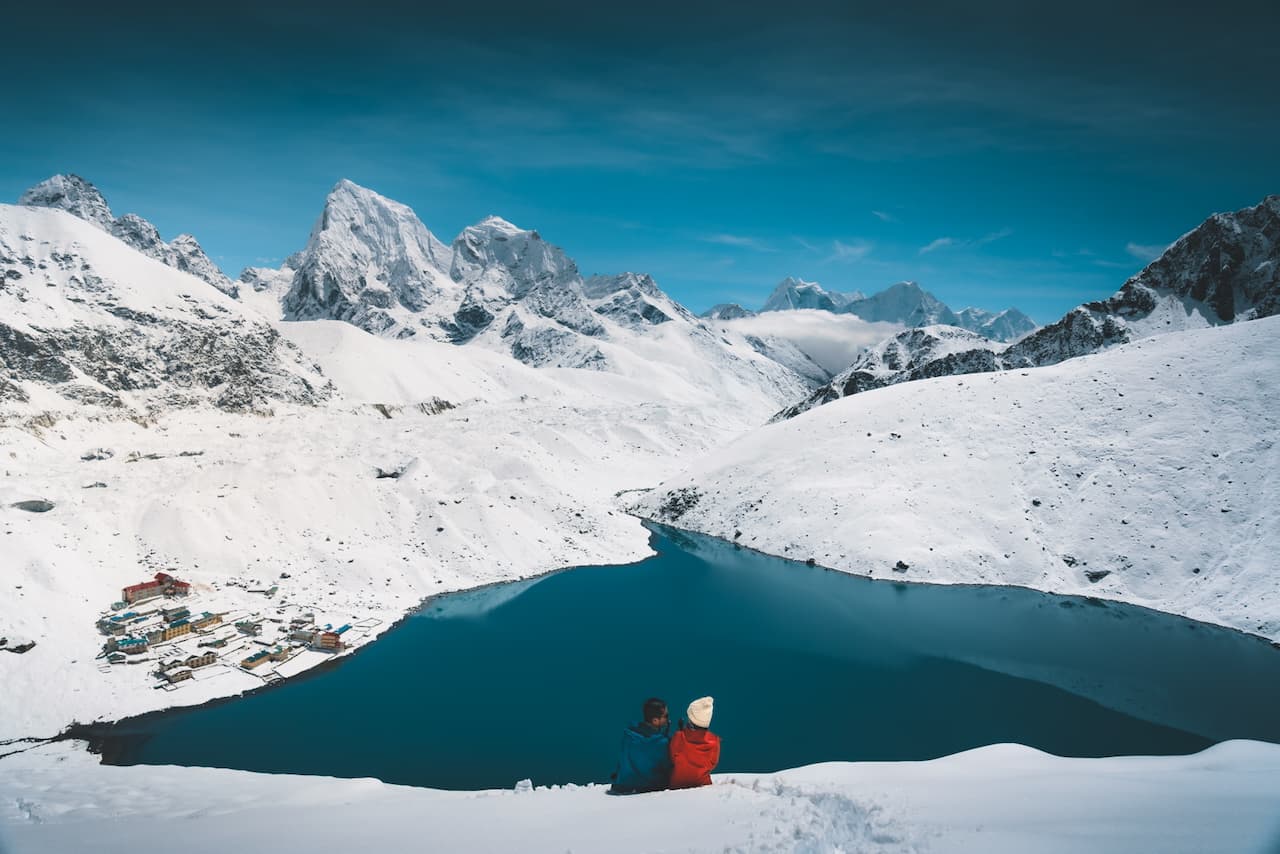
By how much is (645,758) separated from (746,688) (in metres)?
22.9

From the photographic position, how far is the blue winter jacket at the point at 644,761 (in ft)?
38.8

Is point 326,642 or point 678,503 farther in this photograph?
point 678,503

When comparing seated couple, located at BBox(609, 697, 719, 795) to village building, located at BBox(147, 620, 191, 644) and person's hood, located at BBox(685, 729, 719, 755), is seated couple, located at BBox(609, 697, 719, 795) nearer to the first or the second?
person's hood, located at BBox(685, 729, 719, 755)

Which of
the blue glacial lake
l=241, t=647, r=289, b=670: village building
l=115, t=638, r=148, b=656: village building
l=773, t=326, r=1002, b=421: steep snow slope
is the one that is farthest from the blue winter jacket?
l=773, t=326, r=1002, b=421: steep snow slope

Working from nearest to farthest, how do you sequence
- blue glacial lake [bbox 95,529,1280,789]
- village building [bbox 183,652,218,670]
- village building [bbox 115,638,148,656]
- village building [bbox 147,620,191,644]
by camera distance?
blue glacial lake [bbox 95,529,1280,789] → village building [bbox 183,652,218,670] → village building [bbox 115,638,148,656] → village building [bbox 147,620,191,644]

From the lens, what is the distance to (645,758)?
11945 millimetres

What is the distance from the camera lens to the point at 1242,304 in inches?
3775

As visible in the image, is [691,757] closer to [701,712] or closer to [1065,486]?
[701,712]

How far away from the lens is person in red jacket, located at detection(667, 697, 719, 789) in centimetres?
1119

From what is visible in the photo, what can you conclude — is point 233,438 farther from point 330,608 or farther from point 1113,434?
point 1113,434

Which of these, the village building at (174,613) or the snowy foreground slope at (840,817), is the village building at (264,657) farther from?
the snowy foreground slope at (840,817)

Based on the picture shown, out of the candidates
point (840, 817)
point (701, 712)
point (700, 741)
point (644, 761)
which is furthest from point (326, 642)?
point (840, 817)

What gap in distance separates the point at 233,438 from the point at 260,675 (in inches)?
2732

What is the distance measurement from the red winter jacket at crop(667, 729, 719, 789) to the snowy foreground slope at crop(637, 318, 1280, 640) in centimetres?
4730
